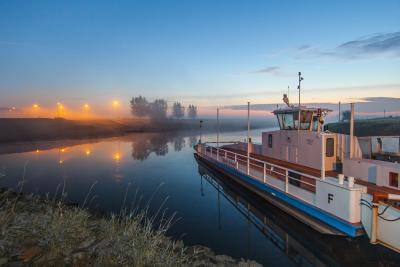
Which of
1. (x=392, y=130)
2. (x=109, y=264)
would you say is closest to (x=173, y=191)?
(x=109, y=264)

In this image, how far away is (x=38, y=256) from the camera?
6359mm

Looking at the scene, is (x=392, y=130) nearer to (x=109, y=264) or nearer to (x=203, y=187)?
(x=203, y=187)

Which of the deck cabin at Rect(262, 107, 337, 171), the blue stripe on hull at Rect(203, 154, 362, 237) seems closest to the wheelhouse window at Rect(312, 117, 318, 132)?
the deck cabin at Rect(262, 107, 337, 171)

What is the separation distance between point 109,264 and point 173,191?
1542cm

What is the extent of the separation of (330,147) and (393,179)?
5.01 metres

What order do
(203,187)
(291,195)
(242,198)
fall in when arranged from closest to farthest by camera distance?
(291,195) < (242,198) < (203,187)

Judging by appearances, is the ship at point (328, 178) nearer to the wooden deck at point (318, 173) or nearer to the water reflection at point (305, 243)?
the wooden deck at point (318, 173)

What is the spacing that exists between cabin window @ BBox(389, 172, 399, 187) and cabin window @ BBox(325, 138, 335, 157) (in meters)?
4.74

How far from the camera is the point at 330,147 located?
693 inches

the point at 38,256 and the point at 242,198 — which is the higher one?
the point at 38,256

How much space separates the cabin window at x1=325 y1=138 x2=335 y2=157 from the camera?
17453 millimetres

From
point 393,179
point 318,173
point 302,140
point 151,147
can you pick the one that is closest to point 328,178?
point 393,179

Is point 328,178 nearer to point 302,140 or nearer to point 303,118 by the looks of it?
point 302,140

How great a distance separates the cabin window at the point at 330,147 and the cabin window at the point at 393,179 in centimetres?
474
